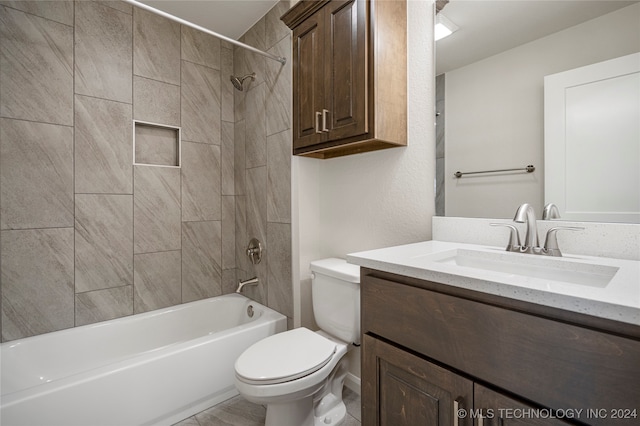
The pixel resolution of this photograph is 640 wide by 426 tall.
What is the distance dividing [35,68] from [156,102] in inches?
25.4

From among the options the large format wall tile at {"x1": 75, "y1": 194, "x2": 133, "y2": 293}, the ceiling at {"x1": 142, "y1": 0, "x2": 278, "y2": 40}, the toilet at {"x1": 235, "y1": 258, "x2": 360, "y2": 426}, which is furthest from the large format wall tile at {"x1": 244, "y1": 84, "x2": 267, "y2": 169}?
the toilet at {"x1": 235, "y1": 258, "x2": 360, "y2": 426}

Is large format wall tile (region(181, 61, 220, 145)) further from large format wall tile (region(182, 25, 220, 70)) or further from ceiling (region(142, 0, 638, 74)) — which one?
ceiling (region(142, 0, 638, 74))

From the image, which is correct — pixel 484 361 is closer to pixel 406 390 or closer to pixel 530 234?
pixel 406 390

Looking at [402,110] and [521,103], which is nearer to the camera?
[521,103]

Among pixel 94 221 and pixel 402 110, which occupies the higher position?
pixel 402 110

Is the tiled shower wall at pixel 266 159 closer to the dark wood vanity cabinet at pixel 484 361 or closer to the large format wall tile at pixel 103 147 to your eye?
the large format wall tile at pixel 103 147

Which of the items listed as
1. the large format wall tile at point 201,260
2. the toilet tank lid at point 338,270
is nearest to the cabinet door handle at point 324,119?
the toilet tank lid at point 338,270

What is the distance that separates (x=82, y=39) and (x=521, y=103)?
2.51 metres

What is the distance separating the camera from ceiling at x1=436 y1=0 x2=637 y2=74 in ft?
3.52

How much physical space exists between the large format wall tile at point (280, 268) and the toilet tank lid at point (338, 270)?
1.24ft

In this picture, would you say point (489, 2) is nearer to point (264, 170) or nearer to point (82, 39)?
point (264, 170)

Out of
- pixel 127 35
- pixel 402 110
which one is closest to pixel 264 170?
pixel 402 110

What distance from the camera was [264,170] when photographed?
2230 mm

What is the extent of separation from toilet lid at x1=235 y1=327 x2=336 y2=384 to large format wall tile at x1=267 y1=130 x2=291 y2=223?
0.80m
